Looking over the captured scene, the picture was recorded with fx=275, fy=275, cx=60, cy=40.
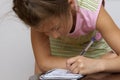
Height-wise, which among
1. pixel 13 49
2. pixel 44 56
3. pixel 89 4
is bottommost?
pixel 13 49

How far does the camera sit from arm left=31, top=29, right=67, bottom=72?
0.96m

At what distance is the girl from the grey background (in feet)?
1.14

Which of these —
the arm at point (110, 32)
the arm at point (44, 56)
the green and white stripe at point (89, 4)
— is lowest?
the arm at point (44, 56)

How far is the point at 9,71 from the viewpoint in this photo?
1576mm

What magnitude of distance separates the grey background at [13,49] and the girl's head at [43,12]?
0.61 m

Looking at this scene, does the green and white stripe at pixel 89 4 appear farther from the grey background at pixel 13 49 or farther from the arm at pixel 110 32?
the grey background at pixel 13 49

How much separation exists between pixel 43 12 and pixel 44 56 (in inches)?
9.1

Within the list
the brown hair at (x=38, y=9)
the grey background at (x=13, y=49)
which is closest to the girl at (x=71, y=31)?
the brown hair at (x=38, y=9)

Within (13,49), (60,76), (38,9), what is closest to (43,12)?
(38,9)

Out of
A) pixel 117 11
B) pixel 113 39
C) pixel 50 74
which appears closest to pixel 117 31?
pixel 113 39

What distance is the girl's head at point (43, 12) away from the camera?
0.83 metres

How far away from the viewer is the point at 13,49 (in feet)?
5.07

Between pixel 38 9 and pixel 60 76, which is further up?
pixel 38 9

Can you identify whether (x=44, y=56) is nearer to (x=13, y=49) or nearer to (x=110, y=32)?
(x=110, y=32)
